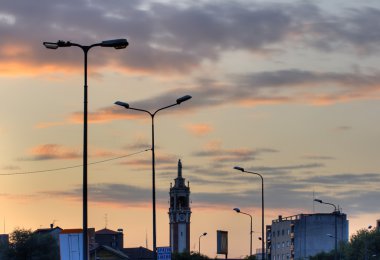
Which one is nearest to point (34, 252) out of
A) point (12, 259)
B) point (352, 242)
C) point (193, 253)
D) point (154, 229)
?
point (12, 259)

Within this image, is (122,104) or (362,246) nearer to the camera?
(122,104)

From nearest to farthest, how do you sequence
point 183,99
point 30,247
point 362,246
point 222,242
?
point 183,99, point 222,242, point 30,247, point 362,246

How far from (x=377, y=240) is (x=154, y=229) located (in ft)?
399

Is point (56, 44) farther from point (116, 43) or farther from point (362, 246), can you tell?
point (362, 246)

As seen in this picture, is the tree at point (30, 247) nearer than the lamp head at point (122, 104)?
No

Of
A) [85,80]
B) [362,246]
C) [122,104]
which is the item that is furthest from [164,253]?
[362,246]

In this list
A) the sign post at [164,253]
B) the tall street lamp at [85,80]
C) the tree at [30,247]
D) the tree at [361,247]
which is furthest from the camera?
the tree at [361,247]

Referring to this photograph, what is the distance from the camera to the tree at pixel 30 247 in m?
170

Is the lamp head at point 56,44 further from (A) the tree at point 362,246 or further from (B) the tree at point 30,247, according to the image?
(A) the tree at point 362,246

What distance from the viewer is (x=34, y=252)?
172 m

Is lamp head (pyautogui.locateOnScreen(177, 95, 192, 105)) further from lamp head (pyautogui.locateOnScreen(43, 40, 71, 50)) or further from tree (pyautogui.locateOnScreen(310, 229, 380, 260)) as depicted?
tree (pyautogui.locateOnScreen(310, 229, 380, 260))

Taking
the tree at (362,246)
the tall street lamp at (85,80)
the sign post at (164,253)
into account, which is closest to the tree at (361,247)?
the tree at (362,246)

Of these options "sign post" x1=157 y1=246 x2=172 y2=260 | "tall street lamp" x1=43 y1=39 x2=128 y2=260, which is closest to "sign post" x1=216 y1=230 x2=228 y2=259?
"sign post" x1=157 y1=246 x2=172 y2=260

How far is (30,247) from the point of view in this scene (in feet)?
566
